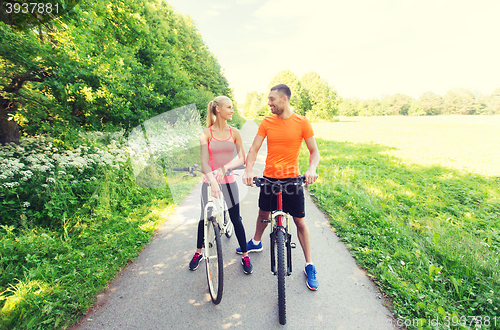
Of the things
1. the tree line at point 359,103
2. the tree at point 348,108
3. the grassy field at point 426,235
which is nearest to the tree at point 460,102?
the tree line at point 359,103

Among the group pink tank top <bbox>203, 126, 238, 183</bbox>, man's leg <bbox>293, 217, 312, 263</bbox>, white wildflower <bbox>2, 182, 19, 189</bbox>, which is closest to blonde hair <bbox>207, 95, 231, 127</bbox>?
pink tank top <bbox>203, 126, 238, 183</bbox>

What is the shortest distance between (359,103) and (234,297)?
138117 millimetres

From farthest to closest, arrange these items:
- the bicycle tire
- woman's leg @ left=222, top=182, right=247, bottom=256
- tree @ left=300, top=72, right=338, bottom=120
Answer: tree @ left=300, top=72, right=338, bottom=120, woman's leg @ left=222, top=182, right=247, bottom=256, the bicycle tire

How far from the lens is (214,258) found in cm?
246

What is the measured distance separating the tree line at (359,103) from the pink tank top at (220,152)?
88 centimetres

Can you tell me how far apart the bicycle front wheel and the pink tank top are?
1.93 ft

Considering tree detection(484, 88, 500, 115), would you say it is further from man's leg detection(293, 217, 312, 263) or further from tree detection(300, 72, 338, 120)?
man's leg detection(293, 217, 312, 263)

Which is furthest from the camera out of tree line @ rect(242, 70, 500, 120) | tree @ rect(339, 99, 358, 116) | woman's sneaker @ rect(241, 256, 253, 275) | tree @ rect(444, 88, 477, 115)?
tree @ rect(339, 99, 358, 116)

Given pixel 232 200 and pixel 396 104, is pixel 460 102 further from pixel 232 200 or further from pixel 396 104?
pixel 232 200

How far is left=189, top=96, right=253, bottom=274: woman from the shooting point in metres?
2.46

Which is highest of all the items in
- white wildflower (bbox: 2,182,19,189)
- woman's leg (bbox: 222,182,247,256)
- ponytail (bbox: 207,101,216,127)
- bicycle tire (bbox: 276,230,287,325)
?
ponytail (bbox: 207,101,216,127)

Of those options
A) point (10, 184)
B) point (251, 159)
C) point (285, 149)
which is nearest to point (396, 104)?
point (285, 149)

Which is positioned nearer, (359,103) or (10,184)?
(10,184)

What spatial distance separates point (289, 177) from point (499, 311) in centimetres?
255
